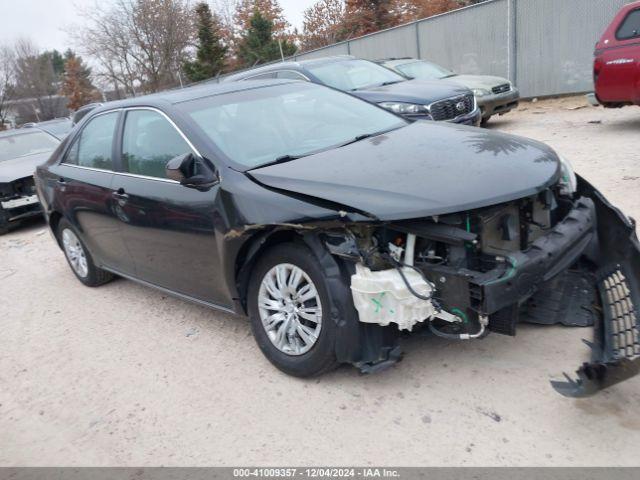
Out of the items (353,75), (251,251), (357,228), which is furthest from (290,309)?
(353,75)

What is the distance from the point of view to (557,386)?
267 cm

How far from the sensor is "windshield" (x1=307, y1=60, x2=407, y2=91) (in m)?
9.24

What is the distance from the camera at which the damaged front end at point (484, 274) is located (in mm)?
2773

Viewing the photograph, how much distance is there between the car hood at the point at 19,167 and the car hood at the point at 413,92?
5.10 metres

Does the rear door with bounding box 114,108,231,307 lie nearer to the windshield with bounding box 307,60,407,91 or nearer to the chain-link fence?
the windshield with bounding box 307,60,407,91

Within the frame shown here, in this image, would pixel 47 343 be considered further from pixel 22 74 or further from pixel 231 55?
pixel 22 74

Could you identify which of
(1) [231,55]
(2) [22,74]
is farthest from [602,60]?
(2) [22,74]

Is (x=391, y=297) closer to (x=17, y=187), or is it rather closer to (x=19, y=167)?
(x=17, y=187)

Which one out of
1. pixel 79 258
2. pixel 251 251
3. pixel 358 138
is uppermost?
pixel 358 138

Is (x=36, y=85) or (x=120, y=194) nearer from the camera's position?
(x=120, y=194)

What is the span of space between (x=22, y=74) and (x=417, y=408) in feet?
200

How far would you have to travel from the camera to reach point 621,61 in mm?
8250

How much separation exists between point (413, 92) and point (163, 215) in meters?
5.60

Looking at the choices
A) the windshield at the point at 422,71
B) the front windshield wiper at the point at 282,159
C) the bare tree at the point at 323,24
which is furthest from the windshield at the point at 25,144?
the bare tree at the point at 323,24
